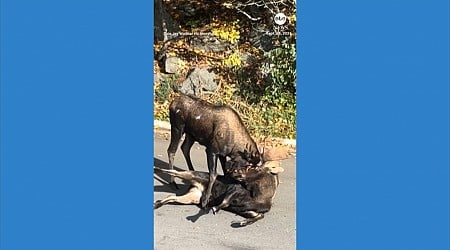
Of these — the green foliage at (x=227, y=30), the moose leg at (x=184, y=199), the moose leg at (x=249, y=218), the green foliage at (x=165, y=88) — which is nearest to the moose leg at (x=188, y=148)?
the moose leg at (x=184, y=199)

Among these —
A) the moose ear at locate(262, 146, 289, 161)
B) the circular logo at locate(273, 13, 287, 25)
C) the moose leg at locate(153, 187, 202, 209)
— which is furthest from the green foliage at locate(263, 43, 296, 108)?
the moose leg at locate(153, 187, 202, 209)

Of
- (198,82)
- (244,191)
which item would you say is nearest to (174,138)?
(198,82)

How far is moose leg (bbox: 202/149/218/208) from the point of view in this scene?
3.51 meters

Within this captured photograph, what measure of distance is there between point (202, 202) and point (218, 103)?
50 cm

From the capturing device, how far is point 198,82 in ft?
11.4

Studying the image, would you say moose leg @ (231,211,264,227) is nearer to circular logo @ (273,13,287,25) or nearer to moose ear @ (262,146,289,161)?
moose ear @ (262,146,289,161)

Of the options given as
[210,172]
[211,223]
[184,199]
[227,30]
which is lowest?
[211,223]

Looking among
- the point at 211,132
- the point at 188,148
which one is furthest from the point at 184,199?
the point at 211,132

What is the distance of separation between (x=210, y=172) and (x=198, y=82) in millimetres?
449

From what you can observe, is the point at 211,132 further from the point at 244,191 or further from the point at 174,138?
the point at 244,191

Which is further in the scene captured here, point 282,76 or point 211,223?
point 211,223

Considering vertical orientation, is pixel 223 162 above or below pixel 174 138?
below

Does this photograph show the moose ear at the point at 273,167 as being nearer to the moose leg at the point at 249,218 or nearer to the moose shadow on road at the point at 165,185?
the moose leg at the point at 249,218

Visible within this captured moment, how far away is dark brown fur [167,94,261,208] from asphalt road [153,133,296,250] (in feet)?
0.14
